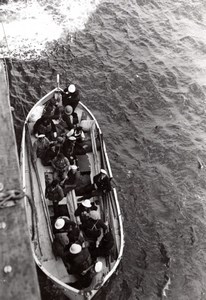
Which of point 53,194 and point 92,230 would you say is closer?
point 92,230

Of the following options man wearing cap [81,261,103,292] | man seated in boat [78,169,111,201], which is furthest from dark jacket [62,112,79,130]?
man wearing cap [81,261,103,292]

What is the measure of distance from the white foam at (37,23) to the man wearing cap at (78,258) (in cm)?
1331

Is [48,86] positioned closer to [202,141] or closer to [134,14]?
[202,141]

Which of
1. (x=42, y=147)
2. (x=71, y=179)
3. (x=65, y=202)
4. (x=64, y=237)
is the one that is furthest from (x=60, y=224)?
(x=42, y=147)

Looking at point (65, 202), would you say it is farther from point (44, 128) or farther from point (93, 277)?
point (44, 128)

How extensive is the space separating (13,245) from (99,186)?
7.67m

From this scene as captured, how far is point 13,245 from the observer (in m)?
4.07

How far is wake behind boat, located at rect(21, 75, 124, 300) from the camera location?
31.3 ft

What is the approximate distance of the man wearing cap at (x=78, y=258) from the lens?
9.28 meters

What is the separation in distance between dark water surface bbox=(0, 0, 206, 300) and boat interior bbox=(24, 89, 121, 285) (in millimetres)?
1082

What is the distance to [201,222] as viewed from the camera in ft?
44.2

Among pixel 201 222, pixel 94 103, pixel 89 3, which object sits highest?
pixel 89 3

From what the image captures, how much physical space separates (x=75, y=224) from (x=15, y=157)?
592cm

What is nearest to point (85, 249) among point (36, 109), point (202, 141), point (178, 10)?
point (36, 109)
